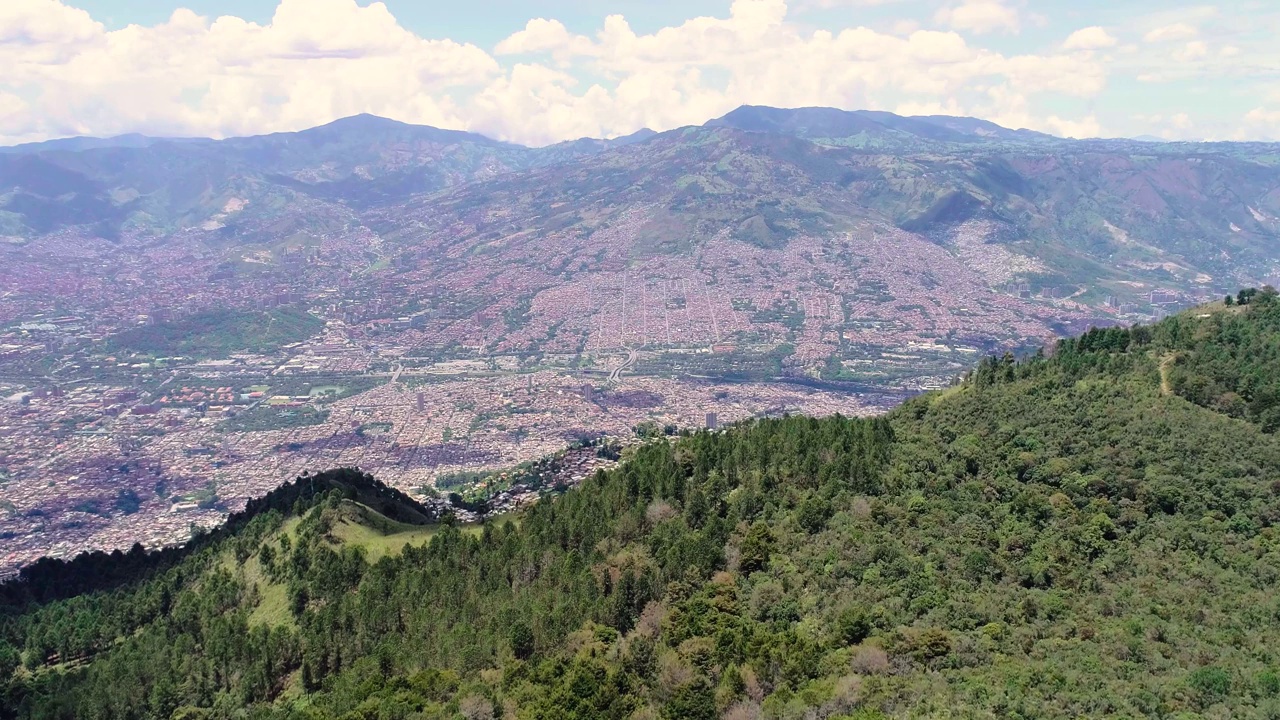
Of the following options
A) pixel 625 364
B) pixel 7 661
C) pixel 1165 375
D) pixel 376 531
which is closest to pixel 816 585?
pixel 1165 375

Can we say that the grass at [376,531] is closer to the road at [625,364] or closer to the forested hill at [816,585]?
the forested hill at [816,585]

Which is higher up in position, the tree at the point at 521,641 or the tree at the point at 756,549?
the tree at the point at 756,549

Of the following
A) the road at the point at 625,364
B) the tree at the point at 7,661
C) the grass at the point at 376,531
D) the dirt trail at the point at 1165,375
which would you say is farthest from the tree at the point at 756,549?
the road at the point at 625,364

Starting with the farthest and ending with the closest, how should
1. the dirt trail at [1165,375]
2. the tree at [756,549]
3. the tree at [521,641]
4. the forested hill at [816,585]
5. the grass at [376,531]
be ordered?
the grass at [376,531] → the dirt trail at [1165,375] → the tree at [756,549] → the tree at [521,641] → the forested hill at [816,585]

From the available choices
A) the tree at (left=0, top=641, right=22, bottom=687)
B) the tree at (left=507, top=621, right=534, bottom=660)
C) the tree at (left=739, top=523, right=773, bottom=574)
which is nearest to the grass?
the tree at (left=0, top=641, right=22, bottom=687)

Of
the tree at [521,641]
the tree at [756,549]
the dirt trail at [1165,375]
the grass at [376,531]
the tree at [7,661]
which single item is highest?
the dirt trail at [1165,375]

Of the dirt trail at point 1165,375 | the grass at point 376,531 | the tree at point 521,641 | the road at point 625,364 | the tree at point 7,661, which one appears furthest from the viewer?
the road at point 625,364

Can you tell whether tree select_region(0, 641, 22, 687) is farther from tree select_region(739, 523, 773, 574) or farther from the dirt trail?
the dirt trail

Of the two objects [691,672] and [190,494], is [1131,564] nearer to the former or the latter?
[691,672]

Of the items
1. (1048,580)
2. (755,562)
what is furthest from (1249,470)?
(755,562)
